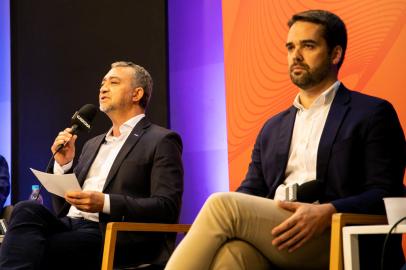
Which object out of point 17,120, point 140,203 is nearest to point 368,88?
point 140,203

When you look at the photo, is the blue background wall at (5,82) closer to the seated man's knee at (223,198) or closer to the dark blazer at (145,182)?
the dark blazer at (145,182)

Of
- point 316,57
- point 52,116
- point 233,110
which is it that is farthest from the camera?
point 52,116

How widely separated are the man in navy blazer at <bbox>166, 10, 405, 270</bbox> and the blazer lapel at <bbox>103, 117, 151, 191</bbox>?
0.76 m

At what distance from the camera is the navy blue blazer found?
7.39ft

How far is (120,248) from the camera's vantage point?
287 centimetres

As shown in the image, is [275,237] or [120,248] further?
[120,248]

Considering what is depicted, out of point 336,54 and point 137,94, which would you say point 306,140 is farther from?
point 137,94

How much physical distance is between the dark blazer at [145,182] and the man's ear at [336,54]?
0.94 metres

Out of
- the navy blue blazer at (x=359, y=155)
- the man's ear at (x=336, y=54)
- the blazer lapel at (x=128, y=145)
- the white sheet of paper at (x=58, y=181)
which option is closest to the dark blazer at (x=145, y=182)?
the blazer lapel at (x=128, y=145)

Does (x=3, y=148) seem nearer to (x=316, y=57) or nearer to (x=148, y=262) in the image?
(x=148, y=262)

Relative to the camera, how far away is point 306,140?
253 cm

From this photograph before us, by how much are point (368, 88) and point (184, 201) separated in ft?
5.60

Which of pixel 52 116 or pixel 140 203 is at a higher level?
pixel 52 116

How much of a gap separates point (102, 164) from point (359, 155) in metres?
1.49
